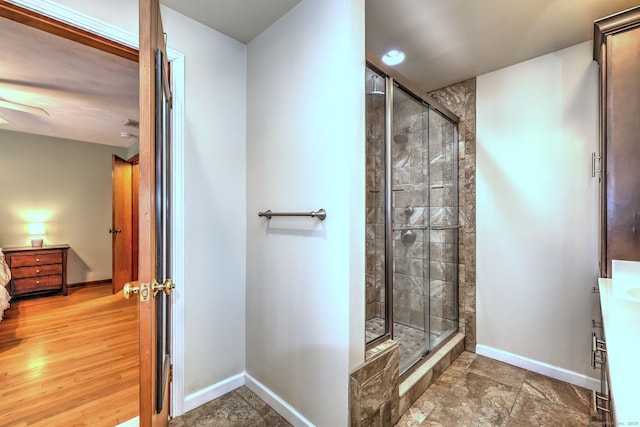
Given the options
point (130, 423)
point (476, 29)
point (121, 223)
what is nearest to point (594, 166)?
point (476, 29)

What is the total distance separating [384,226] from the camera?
1.78 meters

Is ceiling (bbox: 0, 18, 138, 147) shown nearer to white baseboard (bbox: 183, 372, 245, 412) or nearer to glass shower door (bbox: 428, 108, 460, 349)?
white baseboard (bbox: 183, 372, 245, 412)

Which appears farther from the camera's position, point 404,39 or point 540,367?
point 540,367

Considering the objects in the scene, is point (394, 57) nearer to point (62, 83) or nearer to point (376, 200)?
point (376, 200)

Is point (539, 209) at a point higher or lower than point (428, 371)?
higher

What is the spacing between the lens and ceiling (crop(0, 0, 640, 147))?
160 centimetres

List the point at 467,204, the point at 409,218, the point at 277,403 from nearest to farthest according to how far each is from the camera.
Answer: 1. the point at 277,403
2. the point at 409,218
3. the point at 467,204

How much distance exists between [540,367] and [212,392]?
2415mm

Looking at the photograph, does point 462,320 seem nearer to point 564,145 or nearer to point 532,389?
point 532,389

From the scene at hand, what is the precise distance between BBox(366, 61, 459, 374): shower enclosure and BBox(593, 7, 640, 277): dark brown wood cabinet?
101 centimetres

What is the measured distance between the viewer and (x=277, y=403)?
1699 millimetres

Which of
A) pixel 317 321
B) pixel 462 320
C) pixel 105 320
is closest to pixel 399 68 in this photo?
pixel 317 321

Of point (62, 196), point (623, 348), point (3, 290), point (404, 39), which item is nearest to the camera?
point (623, 348)

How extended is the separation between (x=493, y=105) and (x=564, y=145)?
621 millimetres
